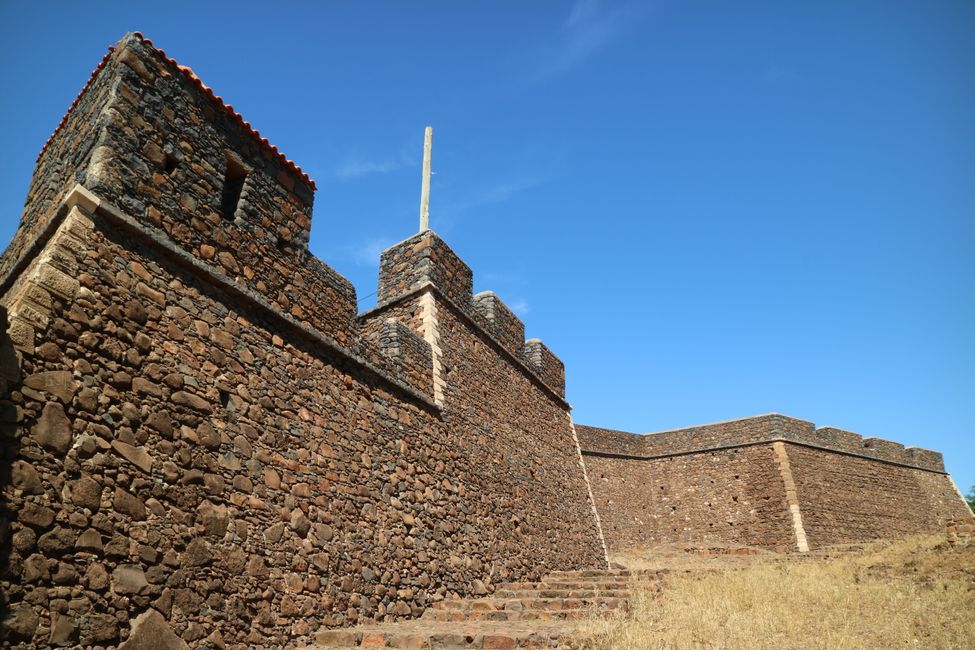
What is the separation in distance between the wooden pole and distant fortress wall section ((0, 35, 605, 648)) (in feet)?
11.0

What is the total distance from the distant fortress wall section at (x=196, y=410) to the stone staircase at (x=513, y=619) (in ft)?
1.15

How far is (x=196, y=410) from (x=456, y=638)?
3467mm

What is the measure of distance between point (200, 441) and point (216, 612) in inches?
60.1

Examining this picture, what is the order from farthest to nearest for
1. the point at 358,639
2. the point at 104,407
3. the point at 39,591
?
1. the point at 358,639
2. the point at 104,407
3. the point at 39,591

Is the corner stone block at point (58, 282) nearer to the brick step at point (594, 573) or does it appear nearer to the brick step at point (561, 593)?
the brick step at point (561, 593)

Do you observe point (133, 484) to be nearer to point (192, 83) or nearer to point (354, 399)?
point (354, 399)

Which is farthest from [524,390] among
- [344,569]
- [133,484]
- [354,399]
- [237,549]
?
[133,484]

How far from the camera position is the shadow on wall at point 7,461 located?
3.80 m

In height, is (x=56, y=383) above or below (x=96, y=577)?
above

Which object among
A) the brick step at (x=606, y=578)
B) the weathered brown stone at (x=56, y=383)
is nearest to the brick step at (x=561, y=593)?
the brick step at (x=606, y=578)

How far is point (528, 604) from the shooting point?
8.38m

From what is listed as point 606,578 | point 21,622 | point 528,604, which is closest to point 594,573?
point 606,578

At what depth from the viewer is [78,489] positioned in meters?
4.42

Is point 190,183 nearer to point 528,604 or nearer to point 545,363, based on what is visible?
point 528,604
